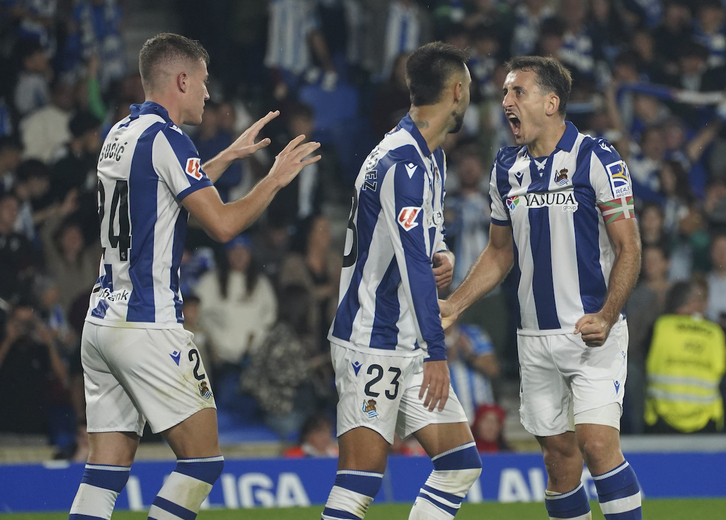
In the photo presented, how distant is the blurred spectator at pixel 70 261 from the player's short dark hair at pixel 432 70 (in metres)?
5.18

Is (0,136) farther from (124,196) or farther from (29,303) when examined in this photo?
(124,196)

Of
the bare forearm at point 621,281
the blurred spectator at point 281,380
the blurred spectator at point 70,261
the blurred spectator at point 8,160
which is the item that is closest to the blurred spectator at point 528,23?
the blurred spectator at point 281,380

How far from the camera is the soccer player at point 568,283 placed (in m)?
4.75

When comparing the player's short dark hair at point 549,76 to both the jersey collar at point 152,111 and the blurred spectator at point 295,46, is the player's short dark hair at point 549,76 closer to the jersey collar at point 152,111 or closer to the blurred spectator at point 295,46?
the jersey collar at point 152,111

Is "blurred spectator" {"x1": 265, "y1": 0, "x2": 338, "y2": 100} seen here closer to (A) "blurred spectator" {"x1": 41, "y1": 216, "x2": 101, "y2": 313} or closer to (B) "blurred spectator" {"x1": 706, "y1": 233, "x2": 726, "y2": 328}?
(A) "blurred spectator" {"x1": 41, "y1": 216, "x2": 101, "y2": 313}

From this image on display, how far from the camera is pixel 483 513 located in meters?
7.41

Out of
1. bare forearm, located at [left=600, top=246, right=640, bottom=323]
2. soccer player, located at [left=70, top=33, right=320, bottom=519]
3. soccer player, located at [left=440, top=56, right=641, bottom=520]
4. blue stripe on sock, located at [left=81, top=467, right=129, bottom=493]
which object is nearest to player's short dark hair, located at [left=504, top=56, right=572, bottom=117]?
soccer player, located at [left=440, top=56, right=641, bottom=520]

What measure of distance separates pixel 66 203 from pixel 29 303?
1120mm

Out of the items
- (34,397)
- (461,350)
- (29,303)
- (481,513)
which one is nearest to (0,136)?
(29,303)

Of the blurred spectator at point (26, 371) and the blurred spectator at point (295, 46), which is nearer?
the blurred spectator at point (26, 371)

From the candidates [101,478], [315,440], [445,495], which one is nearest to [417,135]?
[445,495]

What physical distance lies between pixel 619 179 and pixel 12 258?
601 cm

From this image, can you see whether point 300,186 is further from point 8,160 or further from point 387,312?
point 387,312

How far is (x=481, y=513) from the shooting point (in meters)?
7.41
